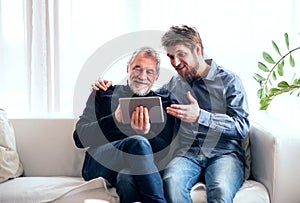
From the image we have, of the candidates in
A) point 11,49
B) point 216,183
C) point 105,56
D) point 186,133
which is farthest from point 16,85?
point 216,183

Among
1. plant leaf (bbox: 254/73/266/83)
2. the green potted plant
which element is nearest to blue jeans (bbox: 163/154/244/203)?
the green potted plant

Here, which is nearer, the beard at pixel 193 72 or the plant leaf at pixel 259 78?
the beard at pixel 193 72

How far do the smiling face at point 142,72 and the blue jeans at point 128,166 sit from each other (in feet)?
0.88

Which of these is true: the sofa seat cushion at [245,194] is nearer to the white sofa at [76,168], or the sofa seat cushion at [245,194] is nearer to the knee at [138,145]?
the white sofa at [76,168]

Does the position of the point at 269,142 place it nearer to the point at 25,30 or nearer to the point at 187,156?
the point at 187,156

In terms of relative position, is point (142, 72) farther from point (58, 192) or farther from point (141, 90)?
point (58, 192)

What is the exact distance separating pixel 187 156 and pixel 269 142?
1.23ft

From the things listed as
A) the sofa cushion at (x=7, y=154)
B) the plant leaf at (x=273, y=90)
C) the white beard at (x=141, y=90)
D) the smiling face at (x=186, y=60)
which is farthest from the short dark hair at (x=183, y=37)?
the sofa cushion at (x=7, y=154)

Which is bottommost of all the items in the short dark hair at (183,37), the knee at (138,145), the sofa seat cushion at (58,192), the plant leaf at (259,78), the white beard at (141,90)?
the sofa seat cushion at (58,192)

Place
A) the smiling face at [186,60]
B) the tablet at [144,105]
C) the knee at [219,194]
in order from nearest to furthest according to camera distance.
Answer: the knee at [219,194], the tablet at [144,105], the smiling face at [186,60]

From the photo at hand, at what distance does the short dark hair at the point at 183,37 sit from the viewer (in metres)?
2.18

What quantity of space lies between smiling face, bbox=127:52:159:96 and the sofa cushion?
634mm

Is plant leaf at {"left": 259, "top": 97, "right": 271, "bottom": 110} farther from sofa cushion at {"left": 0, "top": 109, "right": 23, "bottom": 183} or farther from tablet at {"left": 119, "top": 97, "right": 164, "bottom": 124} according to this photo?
sofa cushion at {"left": 0, "top": 109, "right": 23, "bottom": 183}

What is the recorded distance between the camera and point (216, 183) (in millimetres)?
1915
